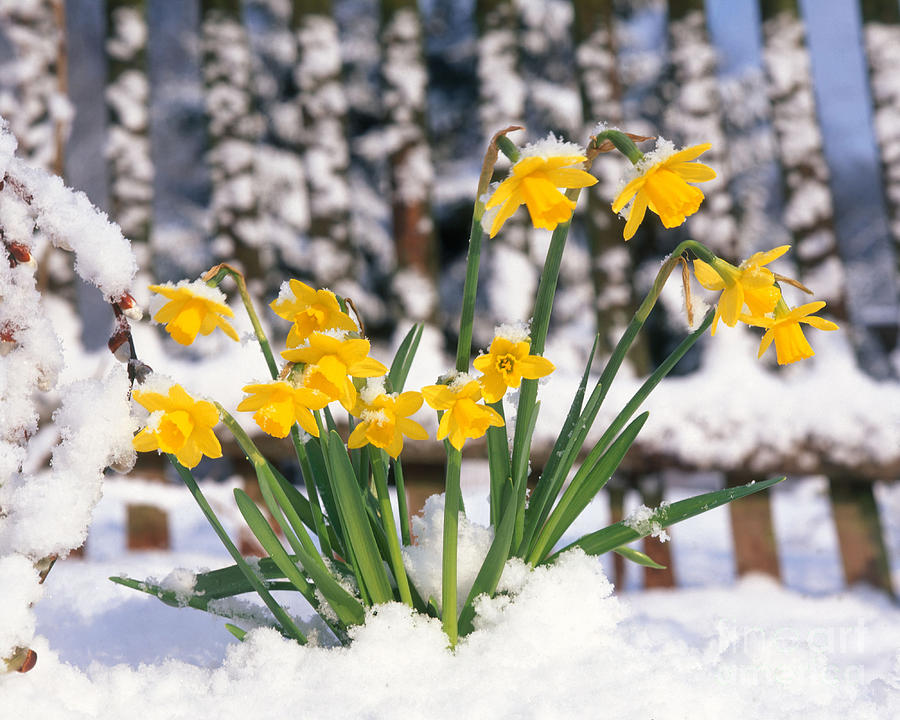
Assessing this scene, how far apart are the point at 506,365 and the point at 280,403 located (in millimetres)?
184

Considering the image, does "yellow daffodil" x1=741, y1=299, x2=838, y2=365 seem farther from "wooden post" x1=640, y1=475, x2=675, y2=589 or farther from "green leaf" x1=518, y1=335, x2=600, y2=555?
"wooden post" x1=640, y1=475, x2=675, y2=589

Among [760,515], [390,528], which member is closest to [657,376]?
[390,528]

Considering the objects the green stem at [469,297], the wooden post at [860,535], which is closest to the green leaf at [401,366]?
the green stem at [469,297]

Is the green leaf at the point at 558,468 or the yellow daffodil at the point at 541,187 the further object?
the green leaf at the point at 558,468

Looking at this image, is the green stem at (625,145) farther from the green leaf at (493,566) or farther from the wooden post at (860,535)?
the wooden post at (860,535)

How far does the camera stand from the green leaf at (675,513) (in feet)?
2.32

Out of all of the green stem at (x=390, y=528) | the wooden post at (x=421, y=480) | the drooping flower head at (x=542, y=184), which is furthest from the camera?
the wooden post at (x=421, y=480)

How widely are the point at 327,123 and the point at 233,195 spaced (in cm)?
32

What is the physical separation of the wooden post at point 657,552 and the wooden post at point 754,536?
6.4 inches

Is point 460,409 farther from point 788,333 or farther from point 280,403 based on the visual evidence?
point 788,333

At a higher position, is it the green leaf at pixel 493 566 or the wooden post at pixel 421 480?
the wooden post at pixel 421 480

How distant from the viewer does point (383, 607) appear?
699 mm

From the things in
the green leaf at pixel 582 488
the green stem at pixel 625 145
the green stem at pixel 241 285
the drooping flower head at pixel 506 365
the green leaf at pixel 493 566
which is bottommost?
the green leaf at pixel 493 566

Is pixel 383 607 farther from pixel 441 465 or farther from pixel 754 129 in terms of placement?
pixel 754 129
